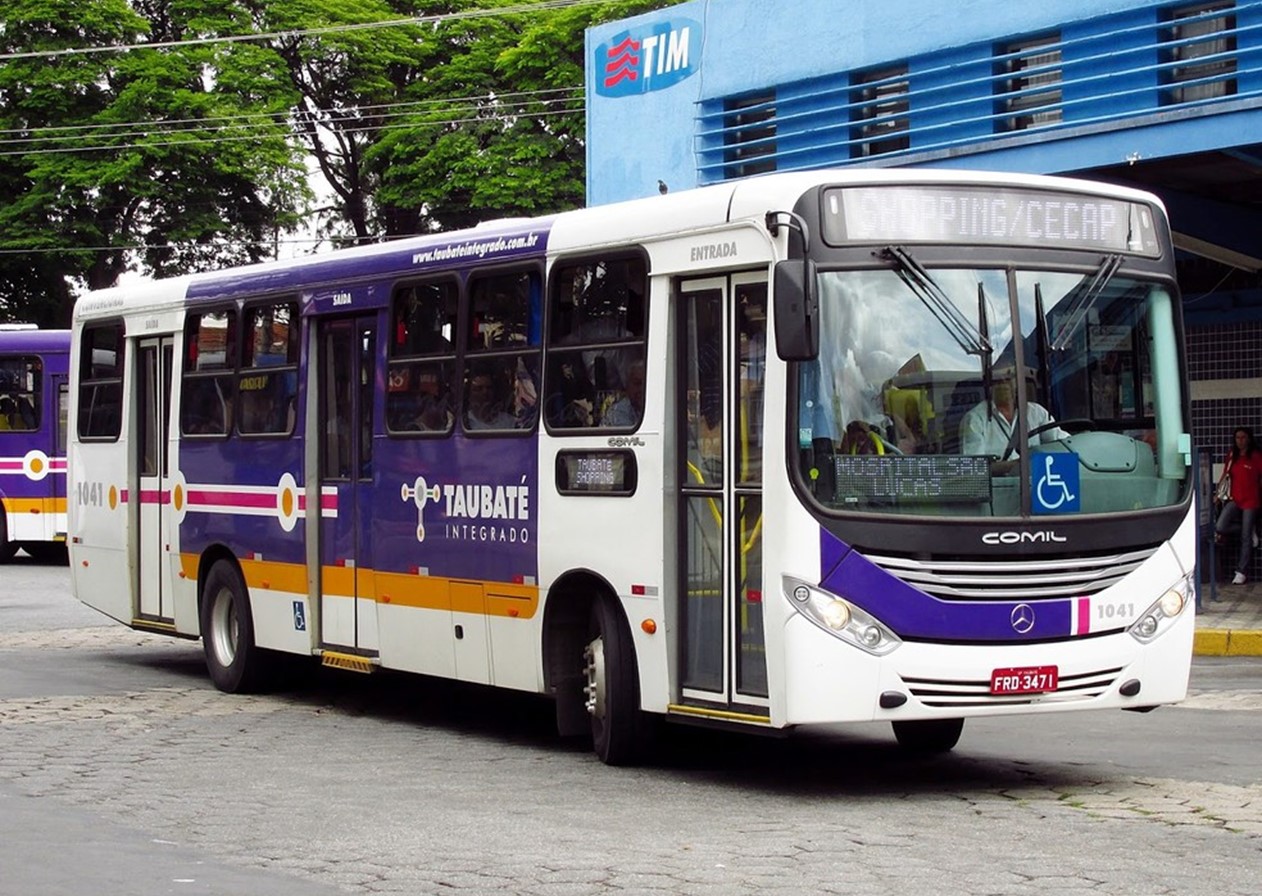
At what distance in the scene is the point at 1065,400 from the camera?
1009 centimetres

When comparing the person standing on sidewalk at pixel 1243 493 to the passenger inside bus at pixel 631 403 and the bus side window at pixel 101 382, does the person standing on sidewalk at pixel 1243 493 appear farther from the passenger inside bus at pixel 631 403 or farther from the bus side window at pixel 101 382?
the passenger inside bus at pixel 631 403

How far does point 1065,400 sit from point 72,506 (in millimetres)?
10172

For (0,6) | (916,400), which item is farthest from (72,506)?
(0,6)

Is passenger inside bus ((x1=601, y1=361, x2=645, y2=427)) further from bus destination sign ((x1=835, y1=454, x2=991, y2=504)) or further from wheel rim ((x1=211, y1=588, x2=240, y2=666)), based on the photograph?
wheel rim ((x1=211, y1=588, x2=240, y2=666))

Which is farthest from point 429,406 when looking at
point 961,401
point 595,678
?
point 961,401

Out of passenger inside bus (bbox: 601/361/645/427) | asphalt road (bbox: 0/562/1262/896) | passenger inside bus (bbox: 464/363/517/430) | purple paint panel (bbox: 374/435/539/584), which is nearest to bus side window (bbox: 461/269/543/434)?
passenger inside bus (bbox: 464/363/517/430)

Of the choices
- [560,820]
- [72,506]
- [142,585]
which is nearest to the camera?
[560,820]

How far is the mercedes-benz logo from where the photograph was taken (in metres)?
9.77

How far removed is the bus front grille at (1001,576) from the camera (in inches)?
381

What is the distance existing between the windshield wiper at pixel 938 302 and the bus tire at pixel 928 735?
7.77 feet

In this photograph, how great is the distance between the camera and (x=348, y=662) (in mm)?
13609

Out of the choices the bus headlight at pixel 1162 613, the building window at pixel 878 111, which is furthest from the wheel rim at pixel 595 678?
the building window at pixel 878 111

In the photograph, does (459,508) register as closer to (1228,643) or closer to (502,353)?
(502,353)

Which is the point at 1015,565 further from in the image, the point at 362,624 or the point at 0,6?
the point at 0,6
